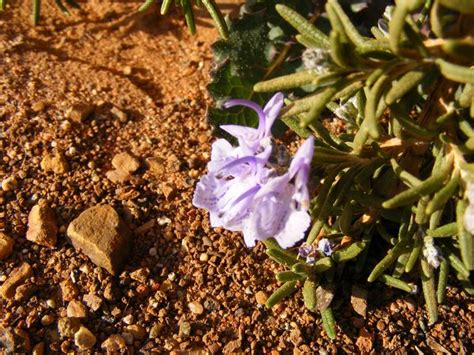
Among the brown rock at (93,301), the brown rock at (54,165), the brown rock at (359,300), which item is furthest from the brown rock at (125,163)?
the brown rock at (359,300)

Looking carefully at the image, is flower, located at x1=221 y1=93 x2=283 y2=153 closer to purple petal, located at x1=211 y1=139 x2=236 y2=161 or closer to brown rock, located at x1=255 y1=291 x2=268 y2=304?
purple petal, located at x1=211 y1=139 x2=236 y2=161

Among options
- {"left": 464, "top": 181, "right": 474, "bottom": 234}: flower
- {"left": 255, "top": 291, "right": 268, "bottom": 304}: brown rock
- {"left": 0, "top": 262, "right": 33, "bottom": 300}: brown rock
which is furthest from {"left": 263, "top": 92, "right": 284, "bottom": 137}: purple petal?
{"left": 0, "top": 262, "right": 33, "bottom": 300}: brown rock

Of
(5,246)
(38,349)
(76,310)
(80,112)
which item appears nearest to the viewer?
(38,349)

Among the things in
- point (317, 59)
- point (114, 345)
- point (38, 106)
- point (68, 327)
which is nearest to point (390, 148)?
point (317, 59)

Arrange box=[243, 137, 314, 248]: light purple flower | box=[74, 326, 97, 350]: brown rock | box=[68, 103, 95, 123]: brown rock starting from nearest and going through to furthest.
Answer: box=[243, 137, 314, 248]: light purple flower
box=[74, 326, 97, 350]: brown rock
box=[68, 103, 95, 123]: brown rock

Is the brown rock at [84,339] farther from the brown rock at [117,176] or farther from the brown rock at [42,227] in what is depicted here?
the brown rock at [117,176]

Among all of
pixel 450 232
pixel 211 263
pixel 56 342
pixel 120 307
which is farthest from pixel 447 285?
pixel 56 342

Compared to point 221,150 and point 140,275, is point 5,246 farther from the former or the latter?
point 221,150
